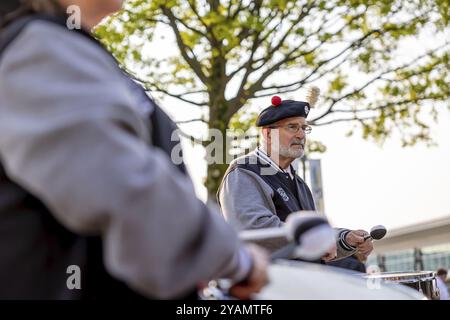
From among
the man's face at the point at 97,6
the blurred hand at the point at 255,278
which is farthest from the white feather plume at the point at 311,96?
the blurred hand at the point at 255,278

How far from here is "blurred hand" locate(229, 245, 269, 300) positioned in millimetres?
1481

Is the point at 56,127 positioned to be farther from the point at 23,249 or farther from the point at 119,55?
the point at 119,55

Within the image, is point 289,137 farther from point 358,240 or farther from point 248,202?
point 358,240

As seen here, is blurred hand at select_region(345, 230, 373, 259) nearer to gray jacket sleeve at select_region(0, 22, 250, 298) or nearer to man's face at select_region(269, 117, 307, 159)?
man's face at select_region(269, 117, 307, 159)

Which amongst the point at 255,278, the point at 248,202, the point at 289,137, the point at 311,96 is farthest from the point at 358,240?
the point at 255,278

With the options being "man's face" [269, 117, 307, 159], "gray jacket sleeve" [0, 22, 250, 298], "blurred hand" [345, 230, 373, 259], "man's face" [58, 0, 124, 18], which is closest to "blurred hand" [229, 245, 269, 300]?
"gray jacket sleeve" [0, 22, 250, 298]

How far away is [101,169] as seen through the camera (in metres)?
1.26

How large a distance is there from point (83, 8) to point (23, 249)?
509 mm

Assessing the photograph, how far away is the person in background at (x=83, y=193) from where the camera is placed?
1.27m

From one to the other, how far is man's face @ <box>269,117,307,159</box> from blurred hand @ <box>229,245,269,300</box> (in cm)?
382

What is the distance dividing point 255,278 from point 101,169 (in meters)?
0.39

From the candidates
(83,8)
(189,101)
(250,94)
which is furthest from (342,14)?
(83,8)

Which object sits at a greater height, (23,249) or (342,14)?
(342,14)
